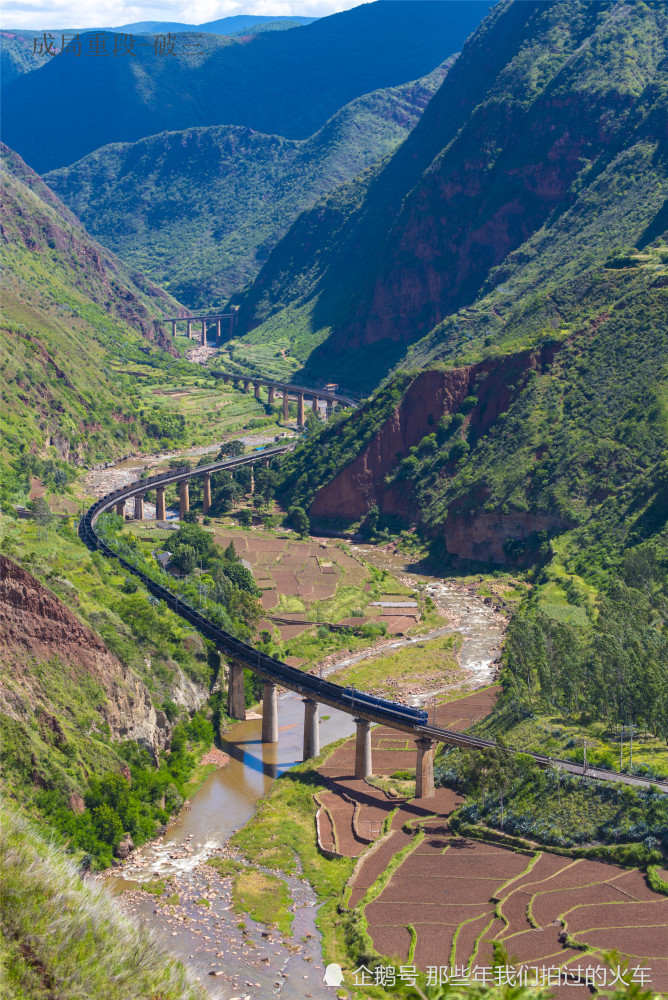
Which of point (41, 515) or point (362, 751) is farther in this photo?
point (41, 515)

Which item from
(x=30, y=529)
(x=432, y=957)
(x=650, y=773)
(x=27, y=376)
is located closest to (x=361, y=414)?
(x=27, y=376)

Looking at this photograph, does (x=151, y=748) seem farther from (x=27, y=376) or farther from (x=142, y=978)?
(x=27, y=376)

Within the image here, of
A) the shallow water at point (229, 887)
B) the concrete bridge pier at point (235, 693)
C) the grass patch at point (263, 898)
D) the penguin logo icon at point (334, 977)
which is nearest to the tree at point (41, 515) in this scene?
the concrete bridge pier at point (235, 693)

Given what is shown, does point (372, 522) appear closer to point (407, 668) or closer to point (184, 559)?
point (184, 559)

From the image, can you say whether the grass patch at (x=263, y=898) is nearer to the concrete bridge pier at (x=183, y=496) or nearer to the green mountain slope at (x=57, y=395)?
the green mountain slope at (x=57, y=395)

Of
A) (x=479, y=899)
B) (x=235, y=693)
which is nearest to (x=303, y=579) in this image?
(x=235, y=693)

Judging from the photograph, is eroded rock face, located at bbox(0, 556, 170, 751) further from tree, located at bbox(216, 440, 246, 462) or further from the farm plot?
tree, located at bbox(216, 440, 246, 462)
